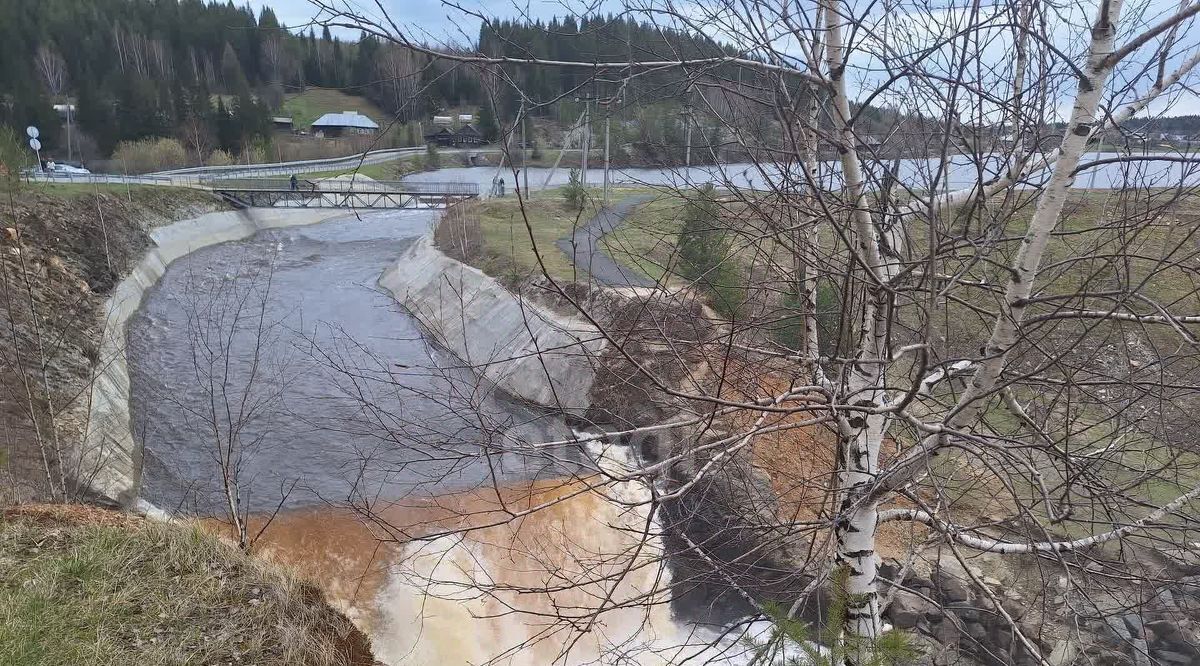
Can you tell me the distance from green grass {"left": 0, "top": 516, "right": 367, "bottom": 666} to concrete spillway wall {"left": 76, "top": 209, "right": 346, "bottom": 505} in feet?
9.42

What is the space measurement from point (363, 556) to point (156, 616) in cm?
473

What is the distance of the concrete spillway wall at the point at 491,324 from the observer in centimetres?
1734

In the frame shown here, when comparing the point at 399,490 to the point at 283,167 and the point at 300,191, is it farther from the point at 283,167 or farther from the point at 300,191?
the point at 283,167

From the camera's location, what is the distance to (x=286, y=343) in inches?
837

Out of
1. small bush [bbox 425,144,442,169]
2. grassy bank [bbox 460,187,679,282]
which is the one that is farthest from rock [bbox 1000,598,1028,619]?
small bush [bbox 425,144,442,169]

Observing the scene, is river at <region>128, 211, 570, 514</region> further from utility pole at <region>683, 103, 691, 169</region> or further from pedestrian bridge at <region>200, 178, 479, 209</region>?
pedestrian bridge at <region>200, 178, 479, 209</region>

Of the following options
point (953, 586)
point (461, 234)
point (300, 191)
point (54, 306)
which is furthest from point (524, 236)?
point (953, 586)

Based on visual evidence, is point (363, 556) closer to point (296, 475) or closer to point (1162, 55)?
point (296, 475)

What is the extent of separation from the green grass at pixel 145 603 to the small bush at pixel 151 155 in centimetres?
4896

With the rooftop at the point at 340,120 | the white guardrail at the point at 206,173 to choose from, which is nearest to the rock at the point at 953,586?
the white guardrail at the point at 206,173

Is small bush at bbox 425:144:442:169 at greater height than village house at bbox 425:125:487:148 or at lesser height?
greater

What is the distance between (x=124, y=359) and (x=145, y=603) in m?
14.4

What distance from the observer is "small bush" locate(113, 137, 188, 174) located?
1978 inches

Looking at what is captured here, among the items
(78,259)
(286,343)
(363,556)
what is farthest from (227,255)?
(363,556)
